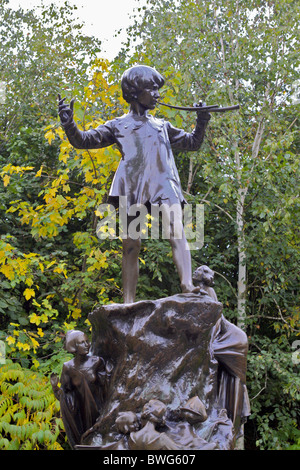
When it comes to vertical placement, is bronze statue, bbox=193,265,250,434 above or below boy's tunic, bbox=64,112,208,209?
below

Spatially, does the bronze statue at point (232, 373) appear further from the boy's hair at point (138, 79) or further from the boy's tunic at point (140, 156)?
the boy's hair at point (138, 79)

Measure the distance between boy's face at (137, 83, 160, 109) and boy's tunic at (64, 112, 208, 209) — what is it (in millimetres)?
126

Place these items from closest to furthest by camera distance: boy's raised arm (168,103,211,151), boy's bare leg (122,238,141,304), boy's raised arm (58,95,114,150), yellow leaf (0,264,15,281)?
boy's raised arm (58,95,114,150)
boy's bare leg (122,238,141,304)
boy's raised arm (168,103,211,151)
yellow leaf (0,264,15,281)

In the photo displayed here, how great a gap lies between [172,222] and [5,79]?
10056 mm

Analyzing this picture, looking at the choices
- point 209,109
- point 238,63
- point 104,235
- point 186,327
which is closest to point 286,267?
point 104,235

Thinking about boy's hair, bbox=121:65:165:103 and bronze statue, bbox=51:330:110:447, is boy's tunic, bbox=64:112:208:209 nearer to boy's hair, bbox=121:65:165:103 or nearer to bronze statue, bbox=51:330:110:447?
boy's hair, bbox=121:65:165:103

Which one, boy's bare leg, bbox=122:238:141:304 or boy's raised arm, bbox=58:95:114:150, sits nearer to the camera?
boy's raised arm, bbox=58:95:114:150

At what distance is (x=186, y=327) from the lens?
13.8ft

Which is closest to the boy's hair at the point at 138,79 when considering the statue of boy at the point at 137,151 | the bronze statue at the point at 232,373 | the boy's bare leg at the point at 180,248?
the statue of boy at the point at 137,151

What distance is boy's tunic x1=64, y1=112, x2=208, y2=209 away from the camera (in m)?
4.76

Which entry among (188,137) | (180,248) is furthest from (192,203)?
(180,248)

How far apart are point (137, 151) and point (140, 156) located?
0.17ft

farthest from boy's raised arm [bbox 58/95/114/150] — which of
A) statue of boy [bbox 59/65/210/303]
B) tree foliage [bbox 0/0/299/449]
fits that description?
tree foliage [bbox 0/0/299/449]

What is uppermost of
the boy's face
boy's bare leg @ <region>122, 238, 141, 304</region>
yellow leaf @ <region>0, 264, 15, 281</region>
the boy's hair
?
the boy's hair
